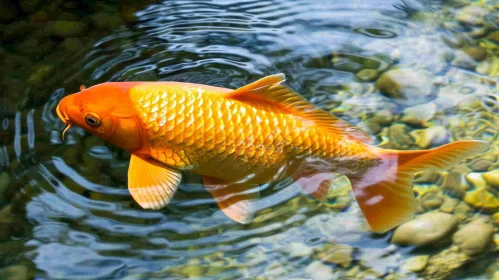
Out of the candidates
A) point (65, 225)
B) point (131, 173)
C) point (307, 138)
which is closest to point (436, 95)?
point (307, 138)

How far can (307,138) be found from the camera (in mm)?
2260

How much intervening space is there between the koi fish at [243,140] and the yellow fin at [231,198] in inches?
5.1

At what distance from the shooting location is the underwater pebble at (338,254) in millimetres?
2482

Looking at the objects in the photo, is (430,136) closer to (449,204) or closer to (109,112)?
(449,204)

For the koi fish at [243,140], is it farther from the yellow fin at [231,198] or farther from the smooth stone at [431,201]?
the smooth stone at [431,201]

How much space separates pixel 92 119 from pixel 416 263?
1430 millimetres

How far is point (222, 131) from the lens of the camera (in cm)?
224

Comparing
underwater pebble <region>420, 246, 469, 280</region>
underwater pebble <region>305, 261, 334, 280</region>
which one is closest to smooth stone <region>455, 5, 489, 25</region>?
underwater pebble <region>420, 246, 469, 280</region>

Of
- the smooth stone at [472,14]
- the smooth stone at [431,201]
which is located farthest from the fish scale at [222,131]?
the smooth stone at [472,14]

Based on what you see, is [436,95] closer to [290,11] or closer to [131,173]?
[290,11]

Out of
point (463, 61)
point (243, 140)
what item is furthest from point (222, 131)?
point (463, 61)

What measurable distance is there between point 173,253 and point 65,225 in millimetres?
501

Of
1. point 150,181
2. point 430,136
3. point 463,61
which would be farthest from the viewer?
point 463,61

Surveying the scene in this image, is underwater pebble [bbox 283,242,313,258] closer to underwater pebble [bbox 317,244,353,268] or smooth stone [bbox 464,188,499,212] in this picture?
underwater pebble [bbox 317,244,353,268]
